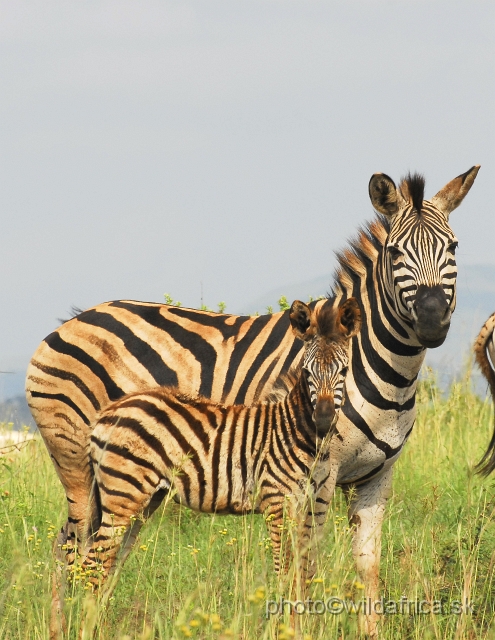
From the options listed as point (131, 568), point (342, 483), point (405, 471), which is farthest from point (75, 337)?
point (405, 471)

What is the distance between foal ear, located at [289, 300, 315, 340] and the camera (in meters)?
5.50

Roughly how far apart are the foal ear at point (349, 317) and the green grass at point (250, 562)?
109 cm

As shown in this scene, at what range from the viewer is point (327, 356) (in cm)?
525

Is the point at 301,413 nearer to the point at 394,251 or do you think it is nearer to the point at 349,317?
the point at 349,317

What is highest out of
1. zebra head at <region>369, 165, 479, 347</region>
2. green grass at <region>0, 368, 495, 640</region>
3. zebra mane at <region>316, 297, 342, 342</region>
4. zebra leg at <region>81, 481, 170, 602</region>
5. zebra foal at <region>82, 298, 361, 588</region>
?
zebra head at <region>369, 165, 479, 347</region>

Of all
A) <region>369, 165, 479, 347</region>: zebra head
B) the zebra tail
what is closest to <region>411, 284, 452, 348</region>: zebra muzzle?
<region>369, 165, 479, 347</region>: zebra head

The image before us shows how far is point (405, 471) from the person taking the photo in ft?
30.9

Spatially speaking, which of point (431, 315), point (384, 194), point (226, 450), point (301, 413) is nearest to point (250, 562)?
point (226, 450)

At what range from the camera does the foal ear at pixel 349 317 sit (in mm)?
5457

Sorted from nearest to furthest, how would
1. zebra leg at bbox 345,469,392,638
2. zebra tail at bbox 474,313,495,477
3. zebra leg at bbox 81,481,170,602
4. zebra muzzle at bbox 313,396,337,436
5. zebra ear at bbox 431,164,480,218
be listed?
zebra leg at bbox 81,481,170,602
zebra muzzle at bbox 313,396,337,436
zebra leg at bbox 345,469,392,638
zebra ear at bbox 431,164,480,218
zebra tail at bbox 474,313,495,477

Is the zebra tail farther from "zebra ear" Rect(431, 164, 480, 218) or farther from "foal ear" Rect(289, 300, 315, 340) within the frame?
"foal ear" Rect(289, 300, 315, 340)

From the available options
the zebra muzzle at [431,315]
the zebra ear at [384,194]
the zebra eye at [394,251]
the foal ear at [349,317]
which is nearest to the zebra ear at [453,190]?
the zebra ear at [384,194]

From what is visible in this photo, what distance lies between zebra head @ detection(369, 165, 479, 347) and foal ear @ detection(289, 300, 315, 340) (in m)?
0.63

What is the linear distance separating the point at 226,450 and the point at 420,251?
173 centimetres
